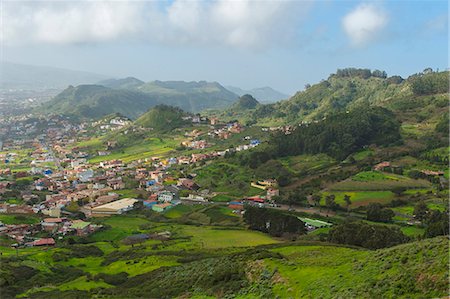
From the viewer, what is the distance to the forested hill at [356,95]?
102312mm

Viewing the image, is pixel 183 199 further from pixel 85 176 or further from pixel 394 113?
pixel 394 113

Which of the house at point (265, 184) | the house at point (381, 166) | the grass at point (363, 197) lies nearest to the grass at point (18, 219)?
the house at point (265, 184)

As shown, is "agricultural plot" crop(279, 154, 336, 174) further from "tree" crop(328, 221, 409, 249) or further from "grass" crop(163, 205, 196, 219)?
"tree" crop(328, 221, 409, 249)

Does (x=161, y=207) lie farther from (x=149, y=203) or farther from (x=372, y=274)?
(x=372, y=274)

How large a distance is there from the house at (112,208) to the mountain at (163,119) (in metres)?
65.4

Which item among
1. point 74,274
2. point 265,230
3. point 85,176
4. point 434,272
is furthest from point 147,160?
point 434,272

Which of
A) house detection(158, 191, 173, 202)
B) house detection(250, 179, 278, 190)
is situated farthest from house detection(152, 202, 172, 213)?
house detection(250, 179, 278, 190)

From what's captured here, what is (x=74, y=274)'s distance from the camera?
90.6 ft

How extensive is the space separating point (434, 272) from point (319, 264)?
6.42 m

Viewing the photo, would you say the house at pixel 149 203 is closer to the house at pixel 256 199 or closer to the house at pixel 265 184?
the house at pixel 256 199

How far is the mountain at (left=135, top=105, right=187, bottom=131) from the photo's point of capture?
120 metres

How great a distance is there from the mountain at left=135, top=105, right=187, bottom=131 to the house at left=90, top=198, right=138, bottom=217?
6536 centimetres

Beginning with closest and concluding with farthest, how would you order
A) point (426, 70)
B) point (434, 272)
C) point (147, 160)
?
point (434, 272) → point (147, 160) → point (426, 70)

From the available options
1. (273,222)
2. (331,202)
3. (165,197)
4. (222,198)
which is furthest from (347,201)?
(165,197)
